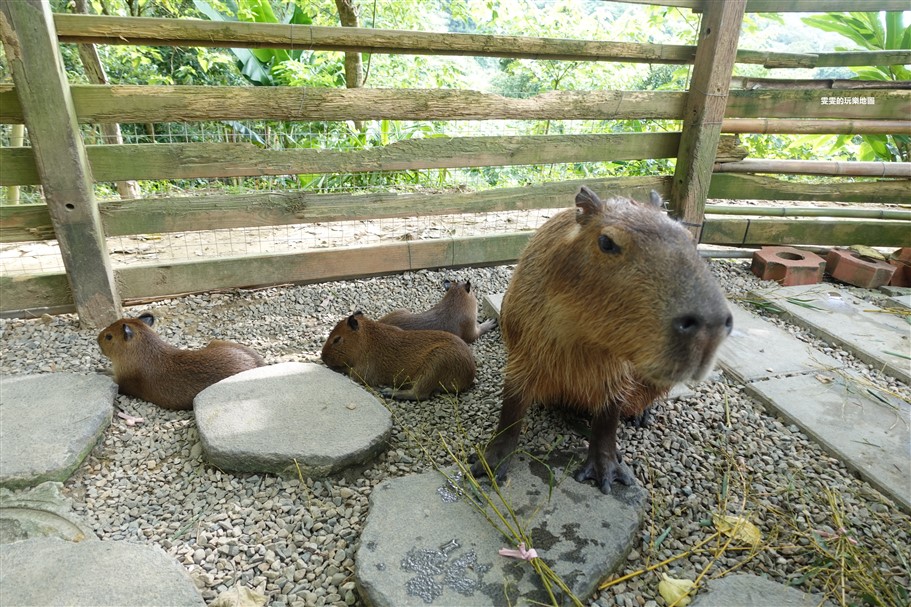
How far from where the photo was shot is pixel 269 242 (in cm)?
495

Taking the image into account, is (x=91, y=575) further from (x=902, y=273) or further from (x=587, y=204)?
(x=902, y=273)

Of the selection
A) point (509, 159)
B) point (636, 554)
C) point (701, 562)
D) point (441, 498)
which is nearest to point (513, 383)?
point (441, 498)

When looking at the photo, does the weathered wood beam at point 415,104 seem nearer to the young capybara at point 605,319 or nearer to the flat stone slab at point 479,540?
the young capybara at point 605,319

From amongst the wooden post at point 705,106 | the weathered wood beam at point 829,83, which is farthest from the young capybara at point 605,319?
the weathered wood beam at point 829,83

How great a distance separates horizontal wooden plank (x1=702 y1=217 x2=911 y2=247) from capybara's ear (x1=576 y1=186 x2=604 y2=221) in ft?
11.3

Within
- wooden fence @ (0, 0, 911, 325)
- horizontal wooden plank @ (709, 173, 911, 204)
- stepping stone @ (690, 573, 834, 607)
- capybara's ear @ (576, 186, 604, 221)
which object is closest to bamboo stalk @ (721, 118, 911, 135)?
wooden fence @ (0, 0, 911, 325)

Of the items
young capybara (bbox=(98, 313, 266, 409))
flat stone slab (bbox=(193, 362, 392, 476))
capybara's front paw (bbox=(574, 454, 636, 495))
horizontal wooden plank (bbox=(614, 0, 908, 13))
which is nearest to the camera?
capybara's front paw (bbox=(574, 454, 636, 495))

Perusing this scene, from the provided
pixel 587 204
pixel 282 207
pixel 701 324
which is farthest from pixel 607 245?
pixel 282 207

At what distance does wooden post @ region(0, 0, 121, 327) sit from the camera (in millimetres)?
2979

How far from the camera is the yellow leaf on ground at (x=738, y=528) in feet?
6.81

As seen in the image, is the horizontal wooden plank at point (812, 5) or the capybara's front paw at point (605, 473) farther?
the horizontal wooden plank at point (812, 5)

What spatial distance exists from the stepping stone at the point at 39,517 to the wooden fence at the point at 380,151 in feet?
5.61

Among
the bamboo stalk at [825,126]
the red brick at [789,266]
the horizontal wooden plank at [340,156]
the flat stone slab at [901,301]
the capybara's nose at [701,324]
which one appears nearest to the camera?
the capybara's nose at [701,324]

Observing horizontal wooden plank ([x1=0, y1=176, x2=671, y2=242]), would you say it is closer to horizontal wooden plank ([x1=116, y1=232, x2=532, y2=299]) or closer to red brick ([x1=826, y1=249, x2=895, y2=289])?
horizontal wooden plank ([x1=116, y1=232, x2=532, y2=299])
